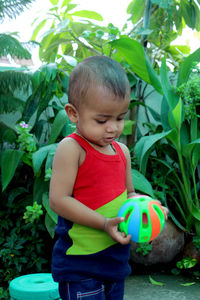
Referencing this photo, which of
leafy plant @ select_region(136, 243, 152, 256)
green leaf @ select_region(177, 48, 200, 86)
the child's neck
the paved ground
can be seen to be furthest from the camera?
green leaf @ select_region(177, 48, 200, 86)

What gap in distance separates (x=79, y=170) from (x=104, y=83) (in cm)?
29

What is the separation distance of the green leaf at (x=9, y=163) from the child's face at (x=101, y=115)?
1265 millimetres

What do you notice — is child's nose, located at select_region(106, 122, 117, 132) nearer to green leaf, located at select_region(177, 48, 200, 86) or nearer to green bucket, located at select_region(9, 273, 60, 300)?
green bucket, located at select_region(9, 273, 60, 300)

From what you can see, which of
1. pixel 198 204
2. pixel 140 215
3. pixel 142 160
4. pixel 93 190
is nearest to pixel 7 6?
pixel 142 160

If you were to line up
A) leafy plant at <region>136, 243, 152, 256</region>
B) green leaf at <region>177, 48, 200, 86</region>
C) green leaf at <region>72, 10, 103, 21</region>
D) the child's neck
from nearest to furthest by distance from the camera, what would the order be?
the child's neck
leafy plant at <region>136, 243, 152, 256</region>
green leaf at <region>177, 48, 200, 86</region>
green leaf at <region>72, 10, 103, 21</region>

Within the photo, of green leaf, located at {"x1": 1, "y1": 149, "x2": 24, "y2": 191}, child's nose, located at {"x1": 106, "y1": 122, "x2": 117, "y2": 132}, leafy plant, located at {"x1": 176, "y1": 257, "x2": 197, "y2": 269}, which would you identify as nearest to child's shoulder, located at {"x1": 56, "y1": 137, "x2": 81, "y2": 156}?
child's nose, located at {"x1": 106, "y1": 122, "x2": 117, "y2": 132}

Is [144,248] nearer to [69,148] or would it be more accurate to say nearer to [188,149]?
[188,149]

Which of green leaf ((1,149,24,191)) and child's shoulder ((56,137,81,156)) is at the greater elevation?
child's shoulder ((56,137,81,156))

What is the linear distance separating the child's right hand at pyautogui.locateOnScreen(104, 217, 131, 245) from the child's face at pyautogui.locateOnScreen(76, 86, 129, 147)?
0.86ft

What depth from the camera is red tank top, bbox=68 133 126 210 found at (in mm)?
1179

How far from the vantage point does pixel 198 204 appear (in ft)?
8.45

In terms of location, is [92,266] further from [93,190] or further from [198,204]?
[198,204]

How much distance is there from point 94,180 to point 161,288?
59.7 inches

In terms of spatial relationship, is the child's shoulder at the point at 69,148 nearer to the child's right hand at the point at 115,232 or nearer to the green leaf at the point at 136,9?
the child's right hand at the point at 115,232
